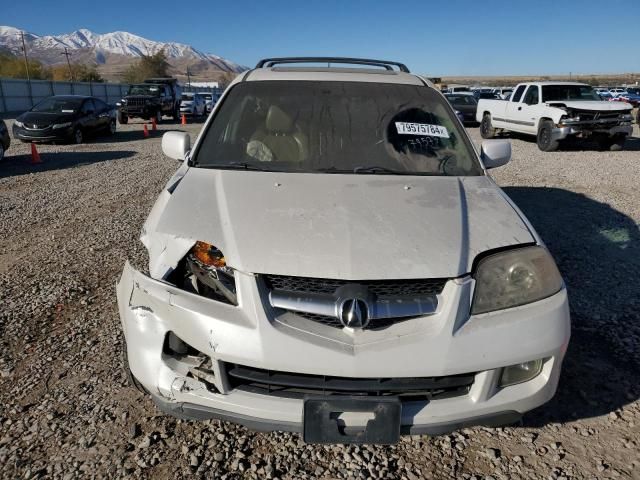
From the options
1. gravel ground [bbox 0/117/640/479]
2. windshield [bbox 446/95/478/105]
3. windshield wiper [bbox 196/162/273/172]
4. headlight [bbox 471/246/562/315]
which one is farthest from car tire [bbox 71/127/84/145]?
windshield [bbox 446/95/478/105]

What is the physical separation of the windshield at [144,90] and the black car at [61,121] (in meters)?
8.08

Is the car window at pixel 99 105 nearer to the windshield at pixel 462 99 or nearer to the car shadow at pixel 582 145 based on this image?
the car shadow at pixel 582 145

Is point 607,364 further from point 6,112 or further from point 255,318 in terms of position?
point 6,112

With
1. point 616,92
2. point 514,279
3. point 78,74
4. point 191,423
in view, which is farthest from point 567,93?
point 78,74

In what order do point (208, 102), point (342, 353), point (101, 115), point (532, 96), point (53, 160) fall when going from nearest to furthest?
point (342, 353), point (53, 160), point (532, 96), point (101, 115), point (208, 102)

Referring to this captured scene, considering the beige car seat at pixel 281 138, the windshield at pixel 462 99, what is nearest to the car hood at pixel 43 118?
the beige car seat at pixel 281 138

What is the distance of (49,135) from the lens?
1338 cm

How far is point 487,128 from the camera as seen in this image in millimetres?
16578

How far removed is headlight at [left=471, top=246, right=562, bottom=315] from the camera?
6.64 ft

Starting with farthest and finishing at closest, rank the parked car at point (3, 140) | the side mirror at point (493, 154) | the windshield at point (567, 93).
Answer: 1. the windshield at point (567, 93)
2. the parked car at point (3, 140)
3. the side mirror at point (493, 154)

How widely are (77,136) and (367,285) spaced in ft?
47.8

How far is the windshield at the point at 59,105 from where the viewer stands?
14.1 meters

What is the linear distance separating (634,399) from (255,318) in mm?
2178

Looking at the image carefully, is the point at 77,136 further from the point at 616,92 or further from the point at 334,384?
the point at 616,92
